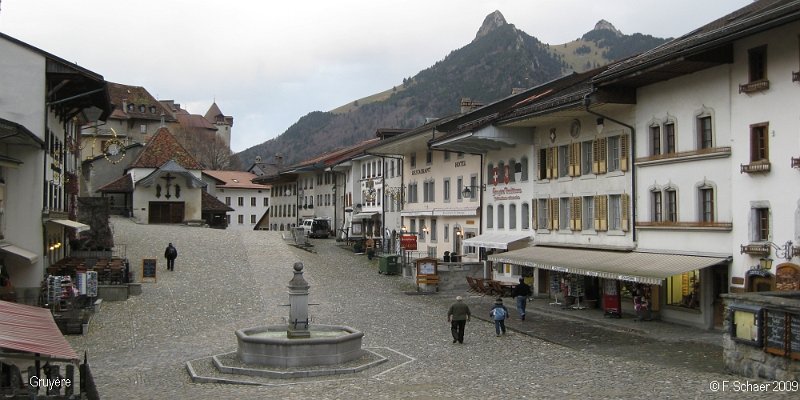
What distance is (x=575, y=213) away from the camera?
33.9 m

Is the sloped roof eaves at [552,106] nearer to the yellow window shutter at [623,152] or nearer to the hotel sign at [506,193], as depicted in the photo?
the yellow window shutter at [623,152]

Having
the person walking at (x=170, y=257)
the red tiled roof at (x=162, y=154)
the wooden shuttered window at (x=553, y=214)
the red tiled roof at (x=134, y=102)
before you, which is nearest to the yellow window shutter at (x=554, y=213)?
the wooden shuttered window at (x=553, y=214)

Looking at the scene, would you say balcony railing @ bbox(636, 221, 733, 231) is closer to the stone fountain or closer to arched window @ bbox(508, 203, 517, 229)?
arched window @ bbox(508, 203, 517, 229)

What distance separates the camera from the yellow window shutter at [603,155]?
31766mm

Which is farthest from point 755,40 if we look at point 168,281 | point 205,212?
point 205,212

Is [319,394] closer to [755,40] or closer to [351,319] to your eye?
[351,319]

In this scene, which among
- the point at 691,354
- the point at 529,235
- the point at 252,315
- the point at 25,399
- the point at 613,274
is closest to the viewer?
the point at 25,399

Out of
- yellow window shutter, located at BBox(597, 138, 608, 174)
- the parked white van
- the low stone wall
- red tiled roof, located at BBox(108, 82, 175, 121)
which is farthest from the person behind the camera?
red tiled roof, located at BBox(108, 82, 175, 121)

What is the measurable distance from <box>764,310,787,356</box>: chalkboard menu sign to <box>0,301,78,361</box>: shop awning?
1284cm

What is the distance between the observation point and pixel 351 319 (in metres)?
29.8

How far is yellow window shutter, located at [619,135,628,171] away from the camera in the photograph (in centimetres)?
3030

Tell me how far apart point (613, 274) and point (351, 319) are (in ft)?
32.3

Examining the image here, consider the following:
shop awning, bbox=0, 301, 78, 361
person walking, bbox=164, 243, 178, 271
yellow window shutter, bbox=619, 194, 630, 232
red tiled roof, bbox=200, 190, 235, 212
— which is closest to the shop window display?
yellow window shutter, bbox=619, 194, 630, 232

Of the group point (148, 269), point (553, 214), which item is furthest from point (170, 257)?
point (553, 214)
